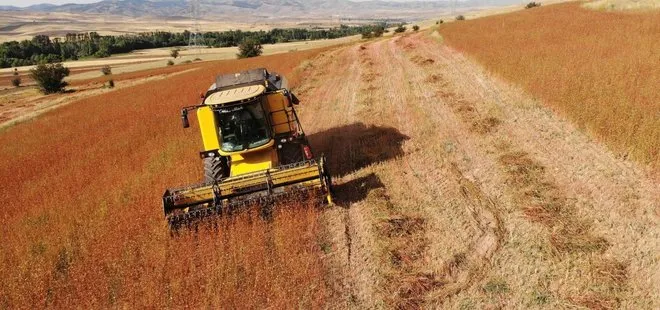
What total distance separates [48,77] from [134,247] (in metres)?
41.8

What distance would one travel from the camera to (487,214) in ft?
25.2

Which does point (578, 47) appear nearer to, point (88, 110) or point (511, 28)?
point (511, 28)

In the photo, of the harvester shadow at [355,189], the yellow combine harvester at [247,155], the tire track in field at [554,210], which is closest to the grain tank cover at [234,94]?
the yellow combine harvester at [247,155]

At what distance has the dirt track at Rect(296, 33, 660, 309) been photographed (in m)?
5.85

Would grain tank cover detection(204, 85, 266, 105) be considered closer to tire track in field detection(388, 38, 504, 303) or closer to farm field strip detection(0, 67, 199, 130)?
tire track in field detection(388, 38, 504, 303)

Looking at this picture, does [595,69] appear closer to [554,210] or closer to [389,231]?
[554,210]

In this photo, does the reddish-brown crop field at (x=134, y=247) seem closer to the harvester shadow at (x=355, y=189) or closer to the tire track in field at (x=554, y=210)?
the harvester shadow at (x=355, y=189)

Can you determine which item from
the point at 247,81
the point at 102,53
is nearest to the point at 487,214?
the point at 247,81

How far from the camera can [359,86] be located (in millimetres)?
20203

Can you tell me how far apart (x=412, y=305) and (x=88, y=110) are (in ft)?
80.2

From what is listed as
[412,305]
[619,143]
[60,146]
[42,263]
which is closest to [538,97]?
[619,143]

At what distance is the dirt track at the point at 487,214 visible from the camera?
5848mm

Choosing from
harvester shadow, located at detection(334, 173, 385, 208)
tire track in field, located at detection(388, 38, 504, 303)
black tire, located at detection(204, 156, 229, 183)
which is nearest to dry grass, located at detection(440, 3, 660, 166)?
tire track in field, located at detection(388, 38, 504, 303)

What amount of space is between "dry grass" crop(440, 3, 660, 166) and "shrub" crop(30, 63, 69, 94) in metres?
37.6
